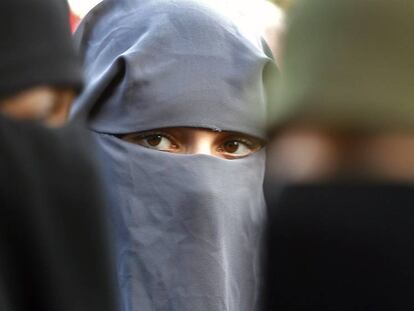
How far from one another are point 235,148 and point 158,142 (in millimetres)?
175

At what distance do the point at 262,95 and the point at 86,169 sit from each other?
743 mm

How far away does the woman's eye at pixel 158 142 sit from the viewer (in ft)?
6.24

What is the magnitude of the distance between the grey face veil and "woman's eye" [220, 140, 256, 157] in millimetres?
26

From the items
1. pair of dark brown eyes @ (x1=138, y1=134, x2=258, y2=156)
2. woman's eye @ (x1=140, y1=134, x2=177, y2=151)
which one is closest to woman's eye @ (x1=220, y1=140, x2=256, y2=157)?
pair of dark brown eyes @ (x1=138, y1=134, x2=258, y2=156)

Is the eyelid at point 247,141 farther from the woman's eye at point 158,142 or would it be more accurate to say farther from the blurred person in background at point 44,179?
the blurred person in background at point 44,179

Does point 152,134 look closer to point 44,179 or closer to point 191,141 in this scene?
point 191,141

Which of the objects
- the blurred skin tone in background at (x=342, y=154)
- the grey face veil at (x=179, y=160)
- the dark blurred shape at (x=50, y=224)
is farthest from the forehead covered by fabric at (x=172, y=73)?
the blurred skin tone in background at (x=342, y=154)

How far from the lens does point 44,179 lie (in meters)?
1.17

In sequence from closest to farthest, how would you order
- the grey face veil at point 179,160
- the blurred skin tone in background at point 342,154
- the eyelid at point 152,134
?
the blurred skin tone in background at point 342,154 → the grey face veil at point 179,160 → the eyelid at point 152,134

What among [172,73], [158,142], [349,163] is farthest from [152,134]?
[349,163]

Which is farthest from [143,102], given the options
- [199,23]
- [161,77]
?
[199,23]

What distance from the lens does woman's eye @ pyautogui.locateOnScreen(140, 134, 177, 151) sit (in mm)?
1903

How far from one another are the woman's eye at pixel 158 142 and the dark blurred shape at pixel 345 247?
768mm

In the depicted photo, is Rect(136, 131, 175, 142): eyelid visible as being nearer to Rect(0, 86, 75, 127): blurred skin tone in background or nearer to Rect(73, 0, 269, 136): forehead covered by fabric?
Rect(73, 0, 269, 136): forehead covered by fabric
